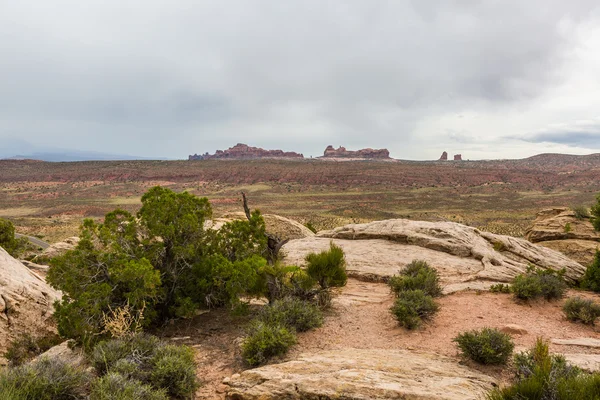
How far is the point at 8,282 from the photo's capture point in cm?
798

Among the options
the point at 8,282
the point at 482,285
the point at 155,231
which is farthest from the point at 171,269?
the point at 482,285

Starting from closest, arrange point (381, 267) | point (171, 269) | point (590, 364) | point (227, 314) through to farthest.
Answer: point (590, 364) < point (171, 269) < point (227, 314) < point (381, 267)

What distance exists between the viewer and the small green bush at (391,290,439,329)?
7437 mm

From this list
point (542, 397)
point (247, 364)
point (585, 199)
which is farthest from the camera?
point (585, 199)

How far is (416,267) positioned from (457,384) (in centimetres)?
620

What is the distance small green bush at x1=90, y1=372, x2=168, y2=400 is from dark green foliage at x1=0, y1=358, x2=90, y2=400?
0.30m

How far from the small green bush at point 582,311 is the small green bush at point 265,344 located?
279 inches

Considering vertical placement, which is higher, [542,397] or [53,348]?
[542,397]

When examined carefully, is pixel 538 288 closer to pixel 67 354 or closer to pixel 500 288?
pixel 500 288

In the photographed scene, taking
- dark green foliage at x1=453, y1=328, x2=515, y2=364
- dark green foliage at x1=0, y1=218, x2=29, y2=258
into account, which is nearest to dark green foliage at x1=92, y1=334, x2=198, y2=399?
dark green foliage at x1=453, y1=328, x2=515, y2=364

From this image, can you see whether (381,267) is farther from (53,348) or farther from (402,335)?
(53,348)

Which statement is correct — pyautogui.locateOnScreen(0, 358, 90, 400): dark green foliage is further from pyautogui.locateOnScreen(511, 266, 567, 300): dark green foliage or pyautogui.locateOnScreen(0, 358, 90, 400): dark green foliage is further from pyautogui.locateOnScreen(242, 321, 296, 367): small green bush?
pyautogui.locateOnScreen(511, 266, 567, 300): dark green foliage

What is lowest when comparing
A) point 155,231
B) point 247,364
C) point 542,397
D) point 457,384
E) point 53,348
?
point 53,348

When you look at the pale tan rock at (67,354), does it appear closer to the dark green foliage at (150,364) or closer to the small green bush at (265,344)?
the dark green foliage at (150,364)
